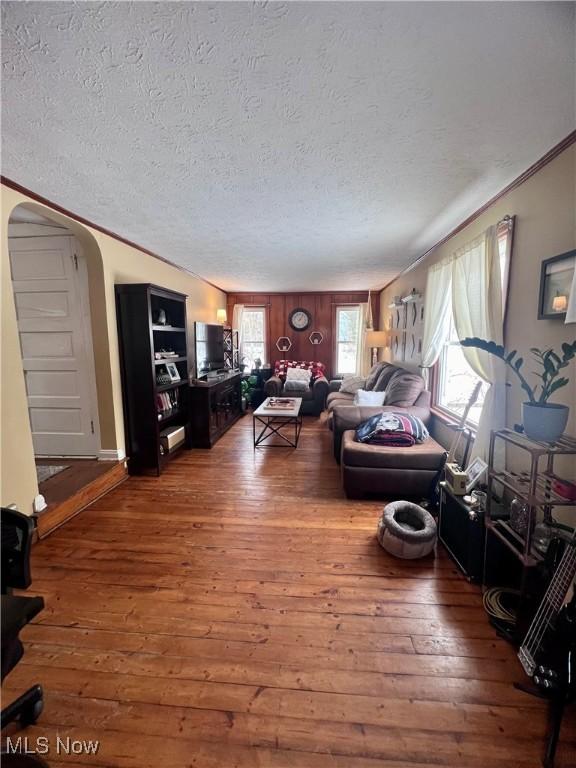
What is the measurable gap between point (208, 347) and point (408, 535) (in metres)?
3.78

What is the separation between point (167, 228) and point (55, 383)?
1.91 meters

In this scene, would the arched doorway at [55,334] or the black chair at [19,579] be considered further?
the arched doorway at [55,334]

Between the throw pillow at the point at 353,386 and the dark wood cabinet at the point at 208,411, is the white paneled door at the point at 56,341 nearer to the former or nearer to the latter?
the dark wood cabinet at the point at 208,411

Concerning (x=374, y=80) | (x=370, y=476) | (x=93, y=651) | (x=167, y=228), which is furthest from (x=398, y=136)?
(x=93, y=651)

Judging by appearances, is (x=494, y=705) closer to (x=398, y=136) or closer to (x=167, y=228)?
(x=398, y=136)

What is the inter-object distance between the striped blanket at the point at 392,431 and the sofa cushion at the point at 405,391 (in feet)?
1.55

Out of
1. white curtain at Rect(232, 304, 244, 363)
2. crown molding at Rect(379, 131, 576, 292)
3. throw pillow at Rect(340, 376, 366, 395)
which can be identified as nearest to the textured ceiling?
crown molding at Rect(379, 131, 576, 292)

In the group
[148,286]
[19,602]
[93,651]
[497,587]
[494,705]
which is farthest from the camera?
[148,286]

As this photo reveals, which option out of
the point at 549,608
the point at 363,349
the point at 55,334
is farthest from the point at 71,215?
the point at 363,349

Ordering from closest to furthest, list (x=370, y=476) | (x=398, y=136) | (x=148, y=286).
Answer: (x=398, y=136), (x=370, y=476), (x=148, y=286)

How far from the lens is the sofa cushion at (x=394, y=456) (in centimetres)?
254

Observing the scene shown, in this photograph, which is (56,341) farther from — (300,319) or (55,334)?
(300,319)

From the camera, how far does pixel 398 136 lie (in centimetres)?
152

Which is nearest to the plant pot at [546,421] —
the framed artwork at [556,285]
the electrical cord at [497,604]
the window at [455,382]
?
the framed artwork at [556,285]
